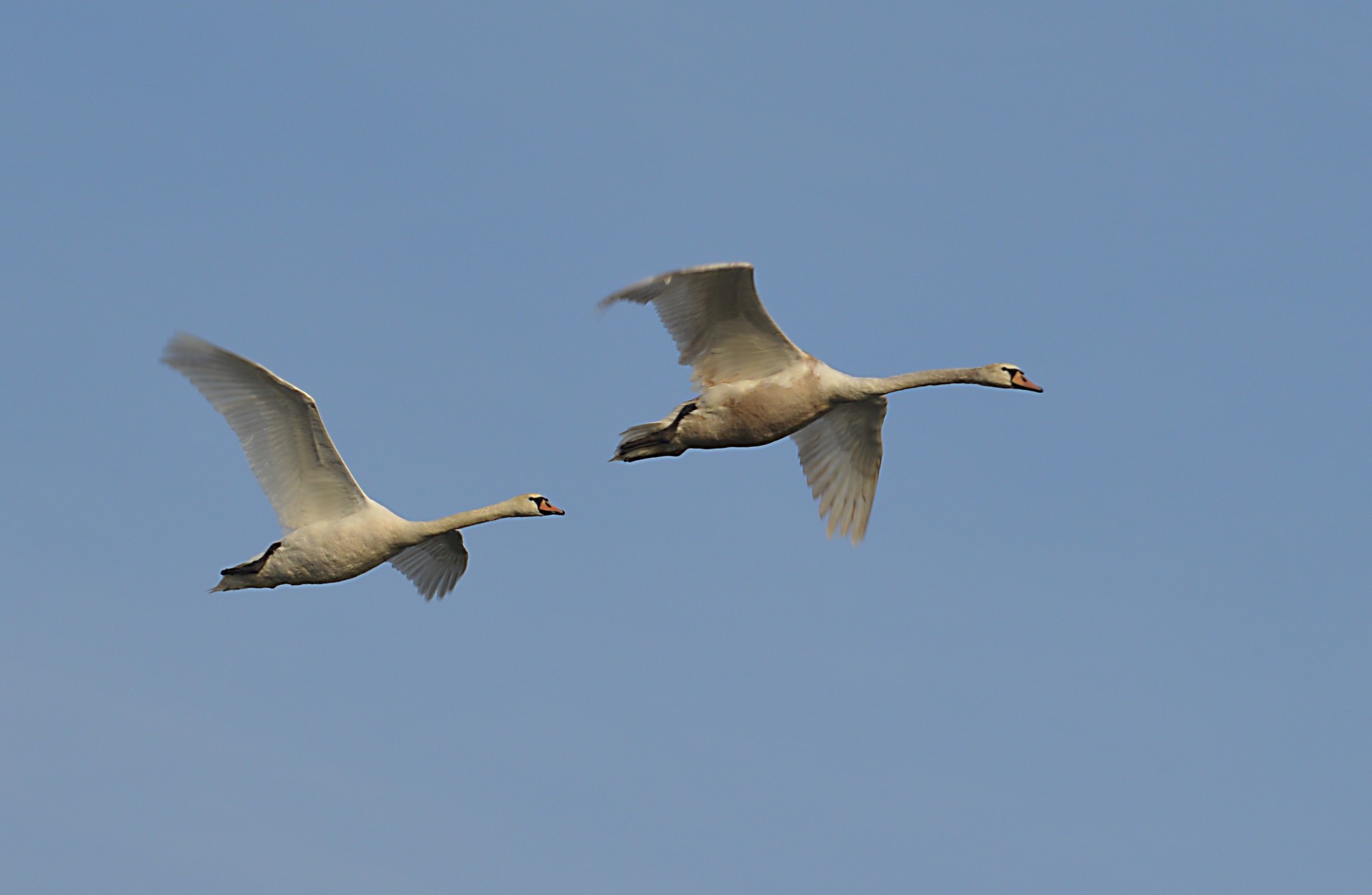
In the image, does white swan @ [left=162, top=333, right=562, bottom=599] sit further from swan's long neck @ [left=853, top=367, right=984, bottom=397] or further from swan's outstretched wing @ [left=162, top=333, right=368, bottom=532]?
swan's long neck @ [left=853, top=367, right=984, bottom=397]

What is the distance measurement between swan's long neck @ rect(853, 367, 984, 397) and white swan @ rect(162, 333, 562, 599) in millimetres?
6063

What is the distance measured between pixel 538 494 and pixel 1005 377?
642 centimetres

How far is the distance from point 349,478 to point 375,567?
1.27 meters

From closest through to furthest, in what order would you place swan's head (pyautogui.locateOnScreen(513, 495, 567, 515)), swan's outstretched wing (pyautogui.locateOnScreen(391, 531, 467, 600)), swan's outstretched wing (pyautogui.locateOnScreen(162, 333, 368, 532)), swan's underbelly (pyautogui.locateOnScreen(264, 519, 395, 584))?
1. swan's outstretched wing (pyautogui.locateOnScreen(162, 333, 368, 532))
2. swan's underbelly (pyautogui.locateOnScreen(264, 519, 395, 584))
3. swan's head (pyautogui.locateOnScreen(513, 495, 567, 515))
4. swan's outstretched wing (pyautogui.locateOnScreen(391, 531, 467, 600))

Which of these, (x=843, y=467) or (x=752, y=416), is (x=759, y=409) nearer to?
(x=752, y=416)

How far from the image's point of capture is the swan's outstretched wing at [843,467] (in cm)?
3002

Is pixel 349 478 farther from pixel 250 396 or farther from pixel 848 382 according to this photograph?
pixel 848 382

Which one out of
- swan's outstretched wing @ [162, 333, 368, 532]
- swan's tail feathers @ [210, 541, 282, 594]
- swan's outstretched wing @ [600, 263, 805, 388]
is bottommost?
swan's tail feathers @ [210, 541, 282, 594]

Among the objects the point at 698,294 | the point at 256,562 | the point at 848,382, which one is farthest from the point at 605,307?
the point at 256,562

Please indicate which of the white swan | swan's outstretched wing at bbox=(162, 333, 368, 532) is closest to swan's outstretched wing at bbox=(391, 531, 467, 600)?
the white swan

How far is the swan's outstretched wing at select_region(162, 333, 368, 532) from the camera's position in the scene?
26000mm

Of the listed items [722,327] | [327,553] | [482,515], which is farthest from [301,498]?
[722,327]

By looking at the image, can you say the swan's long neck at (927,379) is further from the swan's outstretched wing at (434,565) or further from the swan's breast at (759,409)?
the swan's outstretched wing at (434,565)

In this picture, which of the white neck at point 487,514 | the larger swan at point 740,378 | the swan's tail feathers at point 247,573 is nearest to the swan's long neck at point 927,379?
the larger swan at point 740,378
